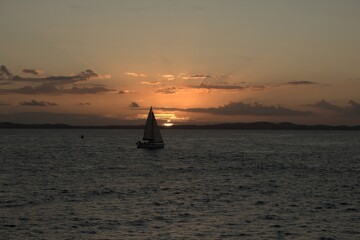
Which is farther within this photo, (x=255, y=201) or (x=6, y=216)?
(x=255, y=201)

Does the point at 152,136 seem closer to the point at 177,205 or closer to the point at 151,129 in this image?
the point at 151,129

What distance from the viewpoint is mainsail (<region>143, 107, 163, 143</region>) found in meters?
119

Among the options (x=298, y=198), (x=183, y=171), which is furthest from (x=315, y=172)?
(x=298, y=198)

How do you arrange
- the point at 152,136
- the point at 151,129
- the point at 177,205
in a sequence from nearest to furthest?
the point at 177,205 < the point at 151,129 < the point at 152,136

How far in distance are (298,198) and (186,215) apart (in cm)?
1547

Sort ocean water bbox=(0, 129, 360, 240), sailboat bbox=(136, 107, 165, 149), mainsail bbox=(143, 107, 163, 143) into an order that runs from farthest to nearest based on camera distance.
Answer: sailboat bbox=(136, 107, 165, 149) < mainsail bbox=(143, 107, 163, 143) < ocean water bbox=(0, 129, 360, 240)

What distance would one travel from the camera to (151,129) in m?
122

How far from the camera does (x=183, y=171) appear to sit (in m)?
80.1

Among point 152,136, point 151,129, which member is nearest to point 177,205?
point 151,129

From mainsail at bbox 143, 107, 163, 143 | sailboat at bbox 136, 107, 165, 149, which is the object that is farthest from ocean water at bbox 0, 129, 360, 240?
sailboat at bbox 136, 107, 165, 149

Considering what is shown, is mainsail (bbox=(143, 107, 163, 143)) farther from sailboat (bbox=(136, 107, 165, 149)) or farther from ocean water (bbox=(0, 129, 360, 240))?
ocean water (bbox=(0, 129, 360, 240))

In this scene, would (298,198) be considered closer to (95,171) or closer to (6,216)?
(6,216)

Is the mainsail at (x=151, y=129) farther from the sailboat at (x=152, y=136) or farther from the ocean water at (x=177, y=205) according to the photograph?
the ocean water at (x=177, y=205)

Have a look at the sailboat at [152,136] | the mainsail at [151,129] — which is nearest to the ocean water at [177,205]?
the mainsail at [151,129]
